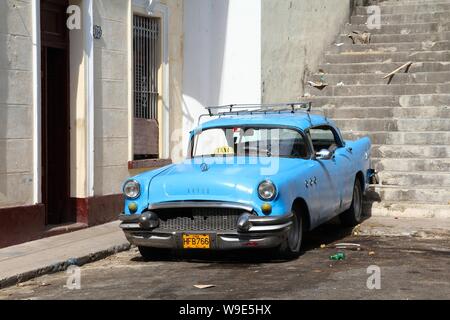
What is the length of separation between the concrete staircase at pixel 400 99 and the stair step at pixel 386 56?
2 cm

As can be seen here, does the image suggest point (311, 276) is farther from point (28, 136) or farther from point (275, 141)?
point (28, 136)

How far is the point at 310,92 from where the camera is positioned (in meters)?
14.8

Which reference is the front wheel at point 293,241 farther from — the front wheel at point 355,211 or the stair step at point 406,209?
the stair step at point 406,209

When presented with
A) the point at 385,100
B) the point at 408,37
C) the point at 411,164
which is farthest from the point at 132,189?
the point at 408,37

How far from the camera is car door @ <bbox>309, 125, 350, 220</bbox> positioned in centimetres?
886

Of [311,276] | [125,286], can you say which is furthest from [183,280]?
[311,276]

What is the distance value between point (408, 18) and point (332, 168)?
27.5 ft

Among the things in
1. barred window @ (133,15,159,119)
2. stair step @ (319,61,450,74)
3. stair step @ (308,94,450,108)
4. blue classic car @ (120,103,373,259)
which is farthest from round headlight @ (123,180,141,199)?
stair step @ (319,61,450,74)

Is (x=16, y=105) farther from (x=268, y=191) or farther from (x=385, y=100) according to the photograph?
(x=385, y=100)

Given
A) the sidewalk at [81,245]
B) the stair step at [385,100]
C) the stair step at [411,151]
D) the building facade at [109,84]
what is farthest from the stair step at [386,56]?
the sidewalk at [81,245]

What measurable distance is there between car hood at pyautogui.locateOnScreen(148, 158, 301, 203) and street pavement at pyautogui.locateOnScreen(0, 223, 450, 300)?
0.77 meters

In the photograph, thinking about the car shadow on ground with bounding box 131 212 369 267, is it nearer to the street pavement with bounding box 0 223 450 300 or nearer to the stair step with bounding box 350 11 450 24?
the street pavement with bounding box 0 223 450 300

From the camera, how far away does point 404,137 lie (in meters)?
12.6

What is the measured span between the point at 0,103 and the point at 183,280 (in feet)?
11.7
